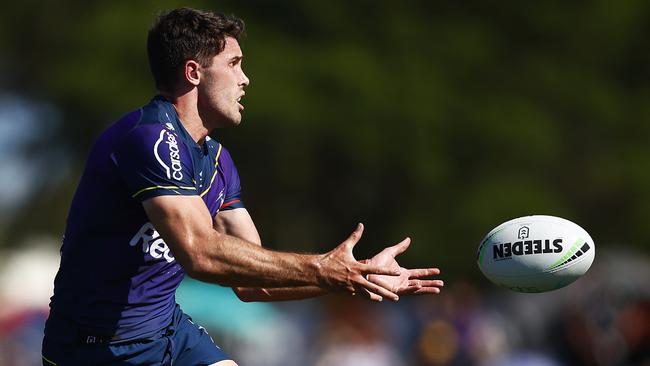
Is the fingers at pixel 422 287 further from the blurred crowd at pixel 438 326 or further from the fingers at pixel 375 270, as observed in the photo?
the blurred crowd at pixel 438 326

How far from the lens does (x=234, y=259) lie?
542cm

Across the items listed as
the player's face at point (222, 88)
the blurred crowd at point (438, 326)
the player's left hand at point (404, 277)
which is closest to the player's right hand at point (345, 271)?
the player's left hand at point (404, 277)

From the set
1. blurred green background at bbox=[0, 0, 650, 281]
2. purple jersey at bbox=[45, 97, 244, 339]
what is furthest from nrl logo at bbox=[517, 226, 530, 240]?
blurred green background at bbox=[0, 0, 650, 281]

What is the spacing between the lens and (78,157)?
28328 millimetres

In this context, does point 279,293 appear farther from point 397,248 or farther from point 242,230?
point 397,248

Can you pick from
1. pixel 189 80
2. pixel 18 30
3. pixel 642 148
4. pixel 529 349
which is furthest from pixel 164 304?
pixel 18 30

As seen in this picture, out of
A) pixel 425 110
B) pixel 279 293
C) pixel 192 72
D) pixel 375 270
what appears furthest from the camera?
pixel 425 110

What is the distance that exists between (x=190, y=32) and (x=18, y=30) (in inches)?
985

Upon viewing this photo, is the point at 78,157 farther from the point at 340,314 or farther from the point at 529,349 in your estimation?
the point at 529,349

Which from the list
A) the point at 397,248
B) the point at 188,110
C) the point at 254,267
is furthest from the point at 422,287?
the point at 188,110

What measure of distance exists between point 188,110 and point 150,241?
76 cm

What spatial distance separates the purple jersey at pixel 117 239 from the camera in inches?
221

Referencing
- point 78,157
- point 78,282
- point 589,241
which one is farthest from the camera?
point 78,157

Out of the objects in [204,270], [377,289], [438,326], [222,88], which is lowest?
[204,270]
